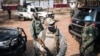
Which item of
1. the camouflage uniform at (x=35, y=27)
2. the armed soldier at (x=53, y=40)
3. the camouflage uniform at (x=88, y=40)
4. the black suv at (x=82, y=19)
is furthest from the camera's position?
the black suv at (x=82, y=19)

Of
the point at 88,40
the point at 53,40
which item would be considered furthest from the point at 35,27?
the point at 53,40

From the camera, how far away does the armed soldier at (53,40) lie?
4.58 metres

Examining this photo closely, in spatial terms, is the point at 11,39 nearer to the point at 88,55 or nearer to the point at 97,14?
the point at 88,55

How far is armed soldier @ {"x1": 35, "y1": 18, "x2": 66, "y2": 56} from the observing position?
458cm

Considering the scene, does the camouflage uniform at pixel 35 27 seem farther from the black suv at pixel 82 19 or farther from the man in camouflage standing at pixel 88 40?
the black suv at pixel 82 19

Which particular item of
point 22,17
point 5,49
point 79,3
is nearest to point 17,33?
point 5,49

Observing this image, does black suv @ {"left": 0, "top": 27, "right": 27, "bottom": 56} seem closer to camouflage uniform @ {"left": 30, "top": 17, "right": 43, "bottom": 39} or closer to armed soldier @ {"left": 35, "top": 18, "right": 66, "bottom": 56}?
camouflage uniform @ {"left": 30, "top": 17, "right": 43, "bottom": 39}

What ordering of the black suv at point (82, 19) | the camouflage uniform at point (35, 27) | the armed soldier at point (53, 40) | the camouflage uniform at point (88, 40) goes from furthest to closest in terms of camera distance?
the black suv at point (82, 19) → the camouflage uniform at point (35, 27) → the camouflage uniform at point (88, 40) → the armed soldier at point (53, 40)

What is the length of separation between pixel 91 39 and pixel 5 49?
7.75 feet

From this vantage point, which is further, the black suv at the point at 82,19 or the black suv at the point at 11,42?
the black suv at the point at 82,19

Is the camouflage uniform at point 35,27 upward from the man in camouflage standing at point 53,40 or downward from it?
downward

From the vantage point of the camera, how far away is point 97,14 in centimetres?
973

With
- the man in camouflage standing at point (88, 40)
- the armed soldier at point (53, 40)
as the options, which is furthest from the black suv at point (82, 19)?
the armed soldier at point (53, 40)

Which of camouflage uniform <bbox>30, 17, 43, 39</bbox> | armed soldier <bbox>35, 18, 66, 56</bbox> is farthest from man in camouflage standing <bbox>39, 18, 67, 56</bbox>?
camouflage uniform <bbox>30, 17, 43, 39</bbox>
